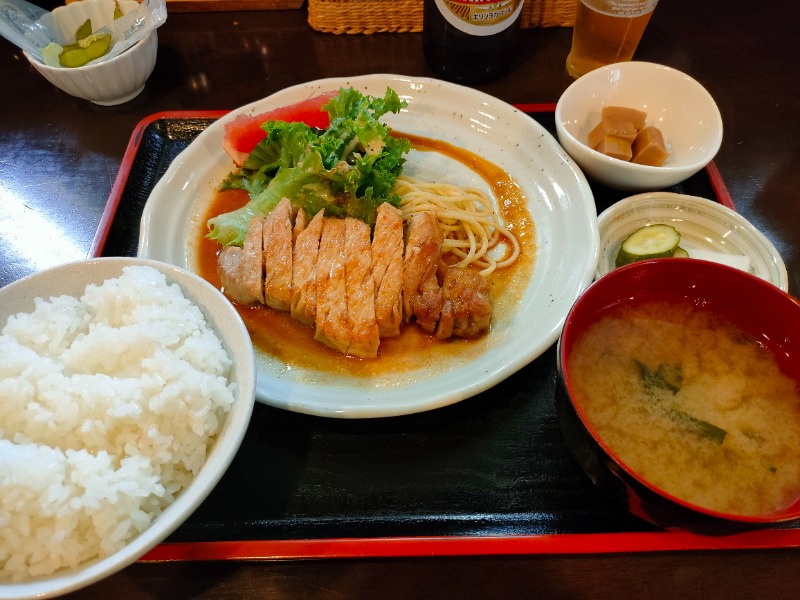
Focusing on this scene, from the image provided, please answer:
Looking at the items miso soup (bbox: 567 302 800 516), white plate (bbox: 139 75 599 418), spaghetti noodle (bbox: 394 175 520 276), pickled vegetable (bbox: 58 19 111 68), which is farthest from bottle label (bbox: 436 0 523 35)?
pickled vegetable (bbox: 58 19 111 68)

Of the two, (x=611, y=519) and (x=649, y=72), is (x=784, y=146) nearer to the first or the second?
(x=649, y=72)

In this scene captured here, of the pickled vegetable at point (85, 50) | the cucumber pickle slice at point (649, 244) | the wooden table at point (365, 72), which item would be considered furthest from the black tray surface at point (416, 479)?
the pickled vegetable at point (85, 50)

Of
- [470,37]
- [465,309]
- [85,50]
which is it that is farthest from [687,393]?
[85,50]

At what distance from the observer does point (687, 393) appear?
5.53 feet

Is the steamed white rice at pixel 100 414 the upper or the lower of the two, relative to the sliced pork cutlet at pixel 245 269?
upper

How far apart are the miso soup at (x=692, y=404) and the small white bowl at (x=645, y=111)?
1130 mm

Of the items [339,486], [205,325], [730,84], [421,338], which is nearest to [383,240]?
Result: [421,338]

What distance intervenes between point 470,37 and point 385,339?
2.11 metres

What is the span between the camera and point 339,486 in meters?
1.90

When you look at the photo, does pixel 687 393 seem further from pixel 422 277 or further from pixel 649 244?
pixel 422 277

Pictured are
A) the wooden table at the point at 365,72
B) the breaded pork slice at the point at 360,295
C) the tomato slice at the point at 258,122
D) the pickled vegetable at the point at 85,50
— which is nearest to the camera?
the wooden table at the point at 365,72

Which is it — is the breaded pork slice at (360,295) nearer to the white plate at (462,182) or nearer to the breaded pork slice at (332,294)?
the breaded pork slice at (332,294)

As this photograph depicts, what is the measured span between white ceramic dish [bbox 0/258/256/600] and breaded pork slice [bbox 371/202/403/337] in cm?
69

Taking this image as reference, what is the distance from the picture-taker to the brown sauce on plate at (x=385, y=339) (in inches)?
90.7
